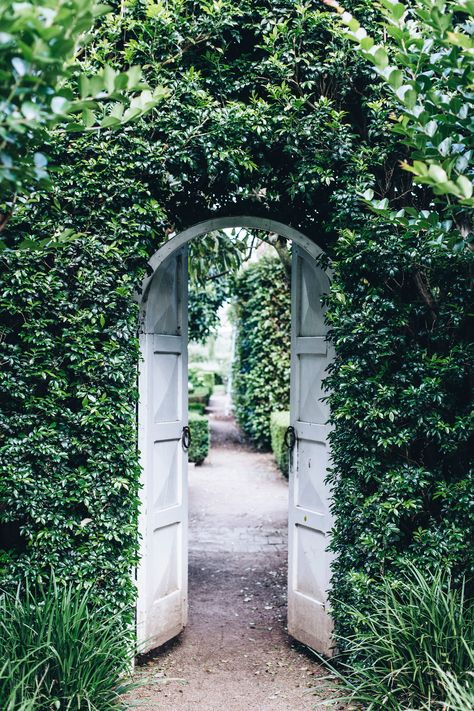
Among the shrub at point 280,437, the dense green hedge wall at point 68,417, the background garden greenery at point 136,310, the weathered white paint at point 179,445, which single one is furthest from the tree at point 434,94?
the shrub at point 280,437

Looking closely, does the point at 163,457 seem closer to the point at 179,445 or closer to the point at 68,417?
Result: the point at 179,445

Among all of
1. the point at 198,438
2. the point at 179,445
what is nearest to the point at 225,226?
the point at 179,445

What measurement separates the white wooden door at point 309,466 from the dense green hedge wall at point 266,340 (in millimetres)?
7326

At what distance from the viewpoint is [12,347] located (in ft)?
11.7

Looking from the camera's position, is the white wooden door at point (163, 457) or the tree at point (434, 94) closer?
the tree at point (434, 94)

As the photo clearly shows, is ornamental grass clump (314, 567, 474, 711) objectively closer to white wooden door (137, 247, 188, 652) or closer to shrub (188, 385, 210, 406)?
white wooden door (137, 247, 188, 652)

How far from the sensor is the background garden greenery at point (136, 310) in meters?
3.51

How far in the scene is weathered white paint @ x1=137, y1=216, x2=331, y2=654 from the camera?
4141 millimetres

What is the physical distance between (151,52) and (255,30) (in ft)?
2.34

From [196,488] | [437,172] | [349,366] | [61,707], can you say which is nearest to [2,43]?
[437,172]

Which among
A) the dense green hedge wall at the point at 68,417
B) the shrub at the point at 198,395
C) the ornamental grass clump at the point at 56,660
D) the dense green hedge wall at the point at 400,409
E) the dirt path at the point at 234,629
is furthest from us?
the shrub at the point at 198,395

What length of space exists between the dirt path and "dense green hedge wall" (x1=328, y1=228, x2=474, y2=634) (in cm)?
72

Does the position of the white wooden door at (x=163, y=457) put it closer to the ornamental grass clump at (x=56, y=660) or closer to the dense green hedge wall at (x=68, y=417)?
the dense green hedge wall at (x=68, y=417)

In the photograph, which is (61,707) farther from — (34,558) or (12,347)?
(12,347)
